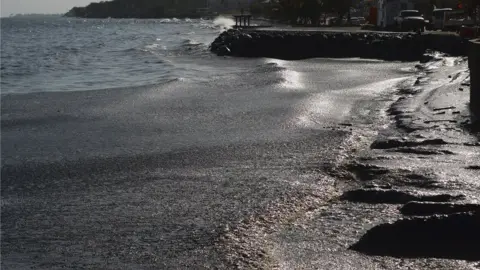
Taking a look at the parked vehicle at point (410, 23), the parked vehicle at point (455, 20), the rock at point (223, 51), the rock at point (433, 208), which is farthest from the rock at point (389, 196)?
the parked vehicle at point (410, 23)

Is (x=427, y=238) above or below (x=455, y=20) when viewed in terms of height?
below

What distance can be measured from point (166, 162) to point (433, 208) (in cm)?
451

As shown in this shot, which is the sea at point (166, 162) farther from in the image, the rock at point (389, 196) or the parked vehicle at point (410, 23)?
the parked vehicle at point (410, 23)

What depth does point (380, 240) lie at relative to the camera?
634cm

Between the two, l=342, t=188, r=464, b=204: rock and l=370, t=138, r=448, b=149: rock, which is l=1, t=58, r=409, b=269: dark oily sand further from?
l=370, t=138, r=448, b=149: rock

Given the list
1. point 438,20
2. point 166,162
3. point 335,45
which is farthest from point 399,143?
point 438,20

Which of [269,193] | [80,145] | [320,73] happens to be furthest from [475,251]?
[320,73]

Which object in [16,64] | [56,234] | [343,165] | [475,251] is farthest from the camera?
[16,64]

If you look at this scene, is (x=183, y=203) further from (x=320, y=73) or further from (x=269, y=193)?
(x=320, y=73)

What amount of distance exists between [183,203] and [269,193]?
0.96 metres

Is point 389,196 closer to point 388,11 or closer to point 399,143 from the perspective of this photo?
point 399,143

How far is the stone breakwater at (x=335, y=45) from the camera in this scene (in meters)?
31.2

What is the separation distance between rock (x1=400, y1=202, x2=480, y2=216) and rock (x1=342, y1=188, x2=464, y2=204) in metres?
0.31

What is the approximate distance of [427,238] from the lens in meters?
6.23
